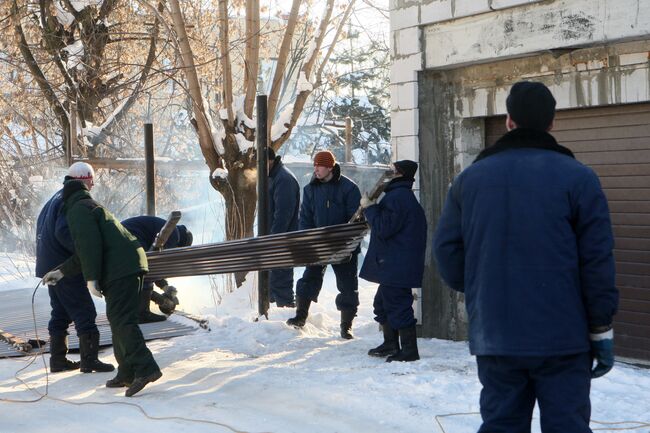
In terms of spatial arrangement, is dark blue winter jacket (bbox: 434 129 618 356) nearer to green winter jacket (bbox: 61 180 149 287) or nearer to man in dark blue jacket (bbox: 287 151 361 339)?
green winter jacket (bbox: 61 180 149 287)

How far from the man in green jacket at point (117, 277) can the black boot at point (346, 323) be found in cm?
253

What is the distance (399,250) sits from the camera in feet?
23.2

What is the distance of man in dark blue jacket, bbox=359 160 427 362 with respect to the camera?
7020mm

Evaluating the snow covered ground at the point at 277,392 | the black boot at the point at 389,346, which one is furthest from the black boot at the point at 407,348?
the black boot at the point at 389,346

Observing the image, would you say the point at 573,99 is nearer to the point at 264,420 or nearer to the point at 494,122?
the point at 494,122

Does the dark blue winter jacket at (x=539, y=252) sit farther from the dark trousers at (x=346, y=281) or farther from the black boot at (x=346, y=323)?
the black boot at (x=346, y=323)

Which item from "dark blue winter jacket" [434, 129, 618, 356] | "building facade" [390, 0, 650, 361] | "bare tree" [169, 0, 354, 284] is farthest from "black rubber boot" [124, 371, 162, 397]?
"bare tree" [169, 0, 354, 284]

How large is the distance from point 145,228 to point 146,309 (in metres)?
1.45

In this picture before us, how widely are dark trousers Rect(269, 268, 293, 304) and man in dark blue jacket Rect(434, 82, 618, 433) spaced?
21.0 feet

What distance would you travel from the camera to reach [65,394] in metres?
6.25

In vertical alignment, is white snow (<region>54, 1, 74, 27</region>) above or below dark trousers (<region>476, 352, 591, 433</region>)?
above

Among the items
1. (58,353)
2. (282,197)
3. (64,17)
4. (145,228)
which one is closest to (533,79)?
(282,197)

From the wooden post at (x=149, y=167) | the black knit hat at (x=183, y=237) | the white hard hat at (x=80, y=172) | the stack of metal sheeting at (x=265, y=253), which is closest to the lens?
the white hard hat at (x=80, y=172)

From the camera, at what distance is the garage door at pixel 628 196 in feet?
22.2
